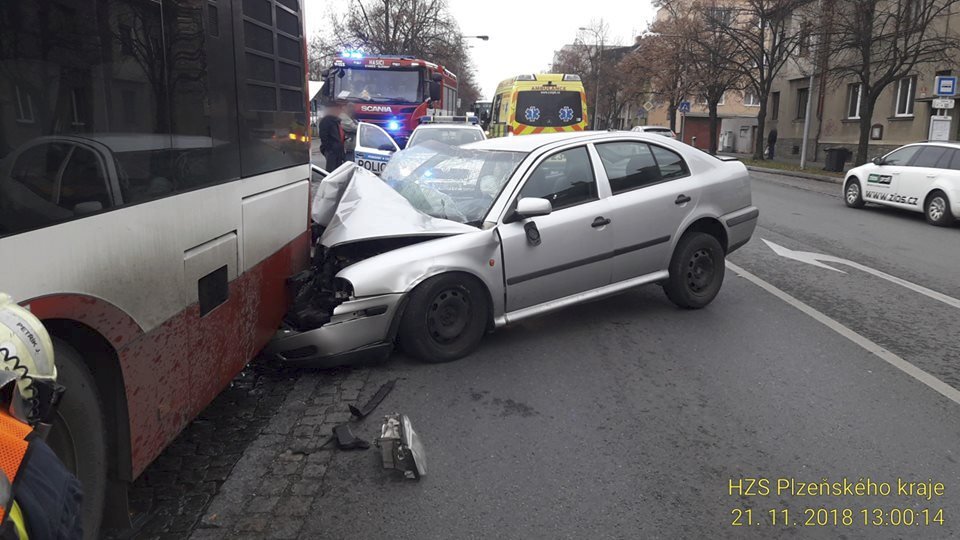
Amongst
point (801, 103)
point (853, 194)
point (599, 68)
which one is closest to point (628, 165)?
point (853, 194)

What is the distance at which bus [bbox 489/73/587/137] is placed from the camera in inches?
835

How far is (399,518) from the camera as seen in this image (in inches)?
128

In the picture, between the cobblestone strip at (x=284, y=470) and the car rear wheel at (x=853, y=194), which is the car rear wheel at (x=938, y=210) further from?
the cobblestone strip at (x=284, y=470)

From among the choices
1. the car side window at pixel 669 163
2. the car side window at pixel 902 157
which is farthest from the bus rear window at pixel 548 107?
the car side window at pixel 669 163

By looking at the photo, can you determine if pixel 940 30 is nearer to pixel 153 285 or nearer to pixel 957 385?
pixel 957 385

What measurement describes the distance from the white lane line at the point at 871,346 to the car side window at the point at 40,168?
5087 millimetres

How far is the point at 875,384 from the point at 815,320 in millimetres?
1652

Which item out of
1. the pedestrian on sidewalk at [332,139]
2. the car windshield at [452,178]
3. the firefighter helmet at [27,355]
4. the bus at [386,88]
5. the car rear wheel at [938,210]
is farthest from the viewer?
the bus at [386,88]

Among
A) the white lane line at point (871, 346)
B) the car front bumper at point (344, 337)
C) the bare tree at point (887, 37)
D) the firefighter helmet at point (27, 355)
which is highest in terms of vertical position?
the bare tree at point (887, 37)

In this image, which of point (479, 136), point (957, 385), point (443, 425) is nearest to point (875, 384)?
point (957, 385)

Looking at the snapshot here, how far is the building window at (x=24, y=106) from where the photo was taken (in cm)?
212

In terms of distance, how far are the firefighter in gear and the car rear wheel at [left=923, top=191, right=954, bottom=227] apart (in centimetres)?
1505

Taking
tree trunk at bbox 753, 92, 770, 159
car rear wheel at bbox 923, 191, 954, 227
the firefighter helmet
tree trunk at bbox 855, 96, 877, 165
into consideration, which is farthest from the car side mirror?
tree trunk at bbox 753, 92, 770, 159

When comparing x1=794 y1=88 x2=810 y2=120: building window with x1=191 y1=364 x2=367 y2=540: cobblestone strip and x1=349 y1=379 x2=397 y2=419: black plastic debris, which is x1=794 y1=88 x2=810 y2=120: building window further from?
x1=191 y1=364 x2=367 y2=540: cobblestone strip
